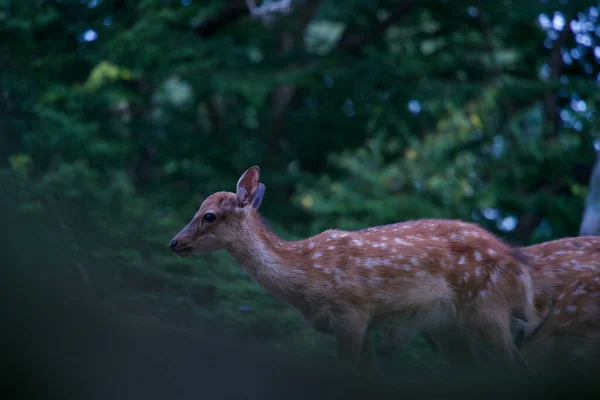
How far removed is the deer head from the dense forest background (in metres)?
5.99

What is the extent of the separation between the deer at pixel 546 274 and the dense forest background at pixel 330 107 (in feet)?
21.1

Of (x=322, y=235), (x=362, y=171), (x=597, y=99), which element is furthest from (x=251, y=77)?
(x=322, y=235)

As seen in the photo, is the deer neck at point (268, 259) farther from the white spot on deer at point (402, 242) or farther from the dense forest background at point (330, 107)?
the dense forest background at point (330, 107)

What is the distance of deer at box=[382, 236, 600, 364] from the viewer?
5047 mm

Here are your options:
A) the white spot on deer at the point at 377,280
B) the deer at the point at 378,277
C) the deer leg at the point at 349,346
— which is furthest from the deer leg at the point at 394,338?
the deer leg at the point at 349,346

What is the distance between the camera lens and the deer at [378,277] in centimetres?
457

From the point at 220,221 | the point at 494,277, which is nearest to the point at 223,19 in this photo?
the point at 220,221

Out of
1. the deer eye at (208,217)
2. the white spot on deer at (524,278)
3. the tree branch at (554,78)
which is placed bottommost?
the tree branch at (554,78)

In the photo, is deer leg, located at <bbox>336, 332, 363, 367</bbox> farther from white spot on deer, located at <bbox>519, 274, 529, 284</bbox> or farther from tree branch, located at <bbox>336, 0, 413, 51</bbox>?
tree branch, located at <bbox>336, 0, 413, 51</bbox>

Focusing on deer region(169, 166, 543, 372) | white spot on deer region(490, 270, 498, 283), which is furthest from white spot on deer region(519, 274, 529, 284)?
white spot on deer region(490, 270, 498, 283)

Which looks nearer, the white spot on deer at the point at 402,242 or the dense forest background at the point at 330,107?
the white spot on deer at the point at 402,242

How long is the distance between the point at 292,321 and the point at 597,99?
817 centimetres

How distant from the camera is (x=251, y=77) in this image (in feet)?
40.3

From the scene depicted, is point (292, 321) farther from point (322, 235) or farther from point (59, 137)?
point (59, 137)
